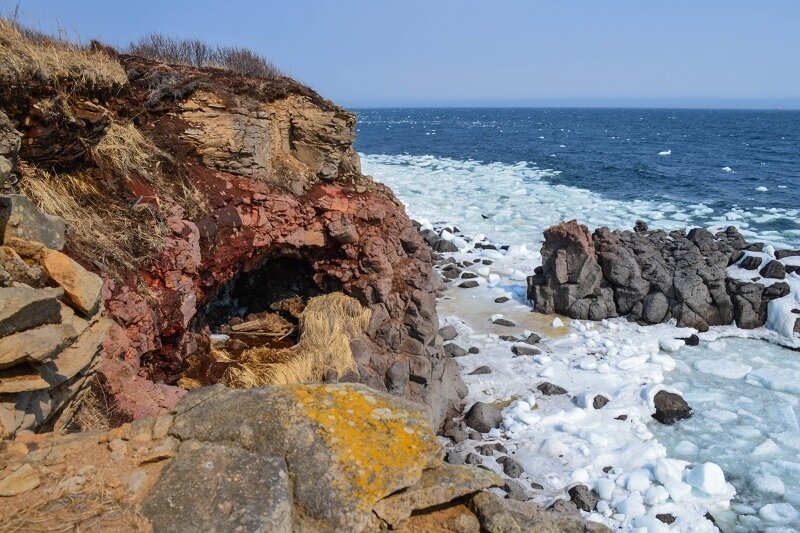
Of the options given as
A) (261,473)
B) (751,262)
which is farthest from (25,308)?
(751,262)

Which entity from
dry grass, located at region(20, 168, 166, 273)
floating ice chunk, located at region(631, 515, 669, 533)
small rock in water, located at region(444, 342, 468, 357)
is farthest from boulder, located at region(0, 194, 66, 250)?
small rock in water, located at region(444, 342, 468, 357)

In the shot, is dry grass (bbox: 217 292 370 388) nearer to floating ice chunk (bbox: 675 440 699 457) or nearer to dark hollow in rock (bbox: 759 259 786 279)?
floating ice chunk (bbox: 675 440 699 457)

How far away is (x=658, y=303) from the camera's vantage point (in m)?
17.0

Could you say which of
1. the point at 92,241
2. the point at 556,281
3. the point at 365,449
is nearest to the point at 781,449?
the point at 556,281

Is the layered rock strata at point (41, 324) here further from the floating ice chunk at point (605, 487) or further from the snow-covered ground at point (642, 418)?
the floating ice chunk at point (605, 487)

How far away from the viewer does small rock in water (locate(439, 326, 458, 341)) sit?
1510 cm

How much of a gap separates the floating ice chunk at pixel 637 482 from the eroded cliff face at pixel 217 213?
3543 millimetres

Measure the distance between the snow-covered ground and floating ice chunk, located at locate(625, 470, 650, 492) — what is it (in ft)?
0.07

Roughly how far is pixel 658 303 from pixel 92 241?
14.9 m

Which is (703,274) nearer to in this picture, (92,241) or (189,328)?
(189,328)

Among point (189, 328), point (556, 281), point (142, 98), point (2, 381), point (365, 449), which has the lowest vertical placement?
point (556, 281)

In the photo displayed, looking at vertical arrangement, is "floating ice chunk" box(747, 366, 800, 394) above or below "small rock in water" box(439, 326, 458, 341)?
below

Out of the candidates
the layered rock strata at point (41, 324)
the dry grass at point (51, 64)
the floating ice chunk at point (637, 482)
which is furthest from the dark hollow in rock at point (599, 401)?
the dry grass at point (51, 64)

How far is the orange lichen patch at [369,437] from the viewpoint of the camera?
4.03 meters
